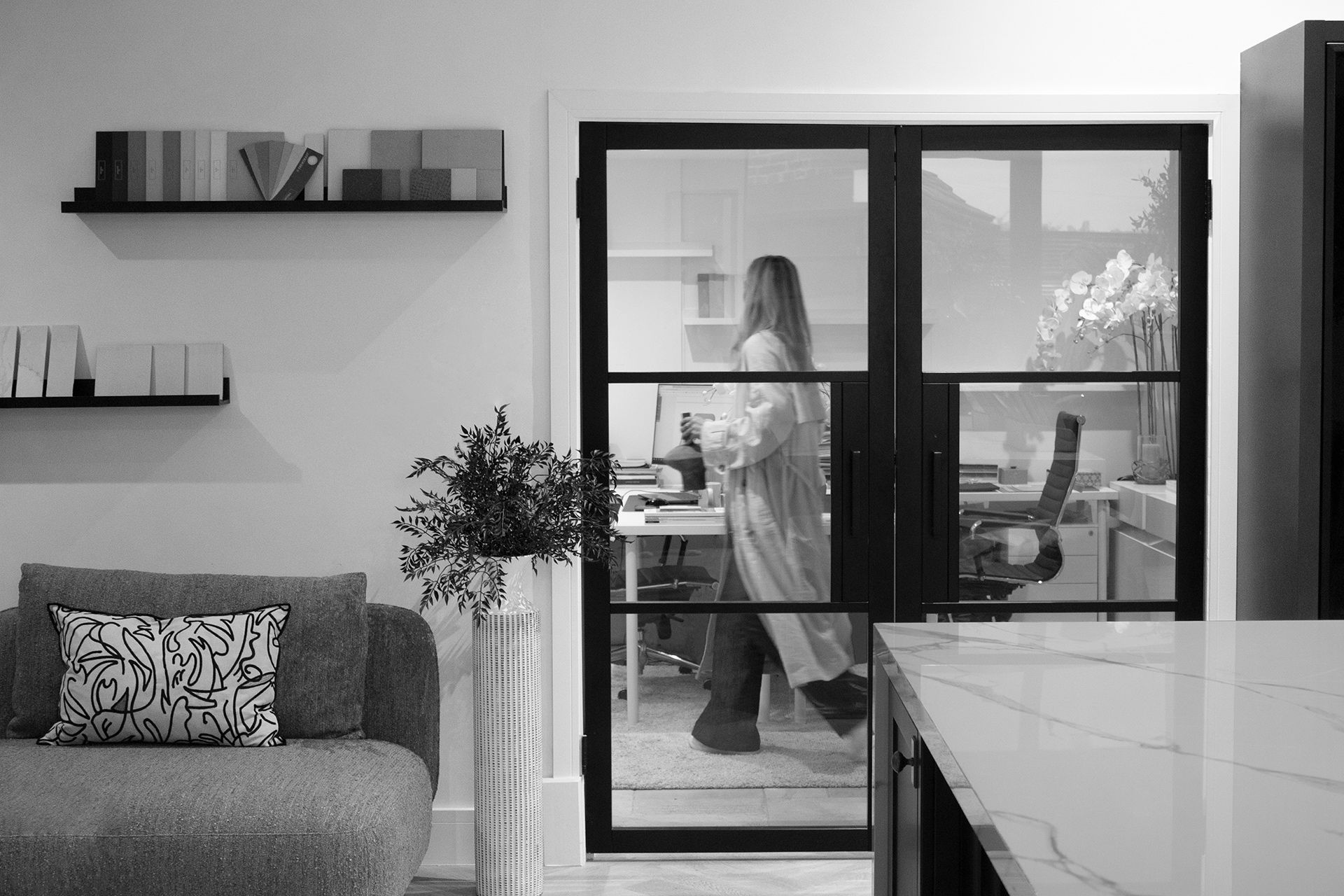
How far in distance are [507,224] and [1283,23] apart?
221cm

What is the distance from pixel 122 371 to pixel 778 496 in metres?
1.83

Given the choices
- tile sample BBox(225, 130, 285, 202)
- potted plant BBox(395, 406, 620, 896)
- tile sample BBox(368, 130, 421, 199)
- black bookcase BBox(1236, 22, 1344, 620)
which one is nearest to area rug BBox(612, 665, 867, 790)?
potted plant BBox(395, 406, 620, 896)

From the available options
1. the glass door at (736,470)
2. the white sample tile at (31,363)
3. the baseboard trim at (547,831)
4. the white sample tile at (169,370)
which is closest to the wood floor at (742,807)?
the glass door at (736,470)

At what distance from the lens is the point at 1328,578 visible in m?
2.56

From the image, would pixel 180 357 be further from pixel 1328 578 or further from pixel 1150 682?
pixel 1328 578

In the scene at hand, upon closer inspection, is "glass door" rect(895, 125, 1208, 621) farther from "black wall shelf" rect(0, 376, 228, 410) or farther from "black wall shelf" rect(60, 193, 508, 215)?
"black wall shelf" rect(0, 376, 228, 410)

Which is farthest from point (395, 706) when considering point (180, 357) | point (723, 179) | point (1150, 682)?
point (1150, 682)

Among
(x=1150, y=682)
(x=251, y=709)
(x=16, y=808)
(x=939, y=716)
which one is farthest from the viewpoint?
(x=251, y=709)

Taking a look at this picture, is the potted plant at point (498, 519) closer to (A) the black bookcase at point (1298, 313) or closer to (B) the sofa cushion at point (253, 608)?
(B) the sofa cushion at point (253, 608)

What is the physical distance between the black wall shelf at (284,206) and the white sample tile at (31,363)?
347mm

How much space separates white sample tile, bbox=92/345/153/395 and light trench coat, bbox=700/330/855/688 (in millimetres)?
1534

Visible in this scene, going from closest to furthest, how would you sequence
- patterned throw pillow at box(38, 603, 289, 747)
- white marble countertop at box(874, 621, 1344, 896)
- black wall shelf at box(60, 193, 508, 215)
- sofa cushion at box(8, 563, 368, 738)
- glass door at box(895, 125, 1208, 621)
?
white marble countertop at box(874, 621, 1344, 896) → patterned throw pillow at box(38, 603, 289, 747) → sofa cushion at box(8, 563, 368, 738) → black wall shelf at box(60, 193, 508, 215) → glass door at box(895, 125, 1208, 621)

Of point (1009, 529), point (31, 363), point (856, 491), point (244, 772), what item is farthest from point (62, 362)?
point (1009, 529)

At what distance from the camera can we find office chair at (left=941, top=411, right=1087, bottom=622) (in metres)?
2.90
